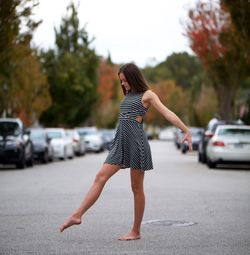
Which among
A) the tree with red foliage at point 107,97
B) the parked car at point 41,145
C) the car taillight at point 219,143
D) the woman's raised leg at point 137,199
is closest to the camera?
the woman's raised leg at point 137,199

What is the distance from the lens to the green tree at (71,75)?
60969 millimetres

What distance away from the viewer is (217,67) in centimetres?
4000

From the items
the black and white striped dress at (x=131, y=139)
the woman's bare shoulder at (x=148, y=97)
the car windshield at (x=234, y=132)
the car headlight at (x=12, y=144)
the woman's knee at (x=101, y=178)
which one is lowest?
the car headlight at (x=12, y=144)

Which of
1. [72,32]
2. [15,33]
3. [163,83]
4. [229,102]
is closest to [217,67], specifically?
[229,102]

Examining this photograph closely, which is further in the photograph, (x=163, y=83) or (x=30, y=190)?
(x=163, y=83)

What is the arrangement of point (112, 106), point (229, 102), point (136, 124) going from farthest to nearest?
point (112, 106), point (229, 102), point (136, 124)

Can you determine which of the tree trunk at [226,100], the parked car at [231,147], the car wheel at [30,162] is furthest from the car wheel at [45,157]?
the tree trunk at [226,100]

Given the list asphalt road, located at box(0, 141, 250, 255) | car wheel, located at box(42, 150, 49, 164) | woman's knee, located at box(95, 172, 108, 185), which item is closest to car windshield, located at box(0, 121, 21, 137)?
car wheel, located at box(42, 150, 49, 164)

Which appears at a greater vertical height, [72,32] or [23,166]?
[72,32]

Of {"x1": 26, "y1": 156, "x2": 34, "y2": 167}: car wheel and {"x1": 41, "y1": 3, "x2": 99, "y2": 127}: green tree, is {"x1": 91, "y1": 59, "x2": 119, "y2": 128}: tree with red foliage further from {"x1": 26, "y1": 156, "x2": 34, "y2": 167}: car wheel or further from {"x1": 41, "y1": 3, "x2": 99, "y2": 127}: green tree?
{"x1": 26, "y1": 156, "x2": 34, "y2": 167}: car wheel

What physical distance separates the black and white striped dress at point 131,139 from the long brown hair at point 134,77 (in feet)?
0.23

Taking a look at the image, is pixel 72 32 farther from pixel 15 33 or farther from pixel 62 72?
pixel 15 33

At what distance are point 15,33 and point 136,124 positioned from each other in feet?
66.8

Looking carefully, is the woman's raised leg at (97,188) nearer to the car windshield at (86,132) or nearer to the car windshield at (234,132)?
the car windshield at (234,132)
